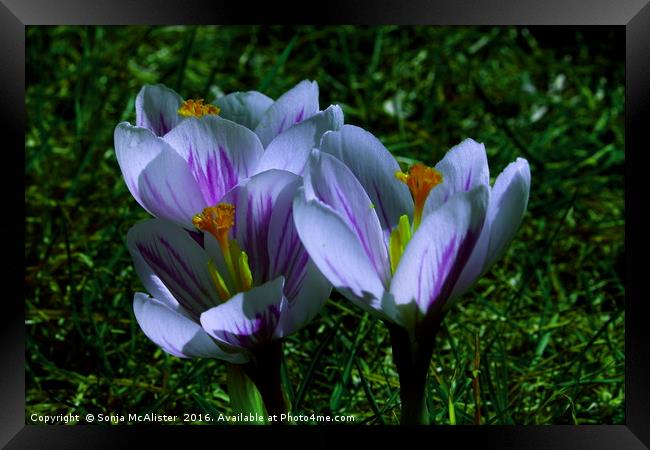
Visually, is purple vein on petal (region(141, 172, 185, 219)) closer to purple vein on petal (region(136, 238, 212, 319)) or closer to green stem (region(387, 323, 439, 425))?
purple vein on petal (region(136, 238, 212, 319))

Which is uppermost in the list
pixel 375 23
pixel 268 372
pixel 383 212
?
pixel 375 23

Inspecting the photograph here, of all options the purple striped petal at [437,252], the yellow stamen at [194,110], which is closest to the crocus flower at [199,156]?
the yellow stamen at [194,110]

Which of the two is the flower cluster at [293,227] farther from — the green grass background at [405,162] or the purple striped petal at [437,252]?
the green grass background at [405,162]

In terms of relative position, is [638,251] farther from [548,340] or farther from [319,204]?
[319,204]

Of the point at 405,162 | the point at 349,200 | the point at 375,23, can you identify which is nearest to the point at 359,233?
the point at 349,200

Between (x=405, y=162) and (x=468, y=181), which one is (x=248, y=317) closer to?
(x=468, y=181)

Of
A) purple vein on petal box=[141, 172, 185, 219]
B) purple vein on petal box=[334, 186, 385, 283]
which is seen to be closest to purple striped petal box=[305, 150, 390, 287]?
purple vein on petal box=[334, 186, 385, 283]

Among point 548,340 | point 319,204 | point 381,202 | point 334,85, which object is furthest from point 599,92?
point 319,204
